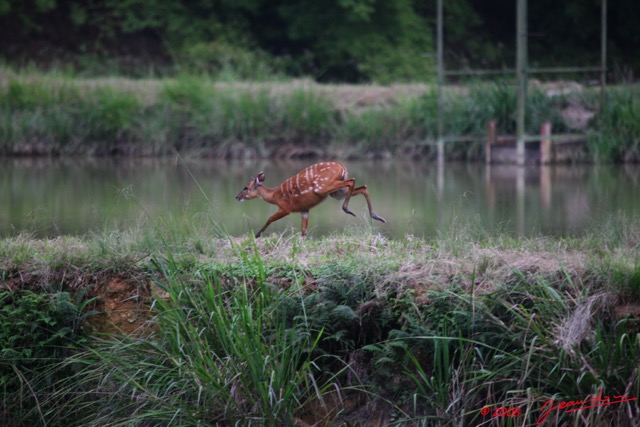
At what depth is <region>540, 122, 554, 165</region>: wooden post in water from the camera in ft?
61.7

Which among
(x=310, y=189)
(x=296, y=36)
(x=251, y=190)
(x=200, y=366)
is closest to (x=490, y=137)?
(x=251, y=190)

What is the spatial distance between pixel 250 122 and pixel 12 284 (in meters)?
14.0

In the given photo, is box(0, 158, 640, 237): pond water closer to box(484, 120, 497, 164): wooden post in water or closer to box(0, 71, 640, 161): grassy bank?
box(484, 120, 497, 164): wooden post in water

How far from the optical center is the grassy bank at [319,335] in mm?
5844

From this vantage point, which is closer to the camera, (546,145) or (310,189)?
(310,189)

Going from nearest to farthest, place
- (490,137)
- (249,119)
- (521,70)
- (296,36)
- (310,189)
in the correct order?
A: (310,189)
(521,70)
(490,137)
(249,119)
(296,36)

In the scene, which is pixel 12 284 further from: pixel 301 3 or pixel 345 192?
pixel 301 3

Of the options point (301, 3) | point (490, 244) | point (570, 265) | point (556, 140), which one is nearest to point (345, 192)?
point (490, 244)

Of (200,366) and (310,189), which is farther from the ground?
(310,189)

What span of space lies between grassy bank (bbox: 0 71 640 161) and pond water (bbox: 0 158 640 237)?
29.1 inches

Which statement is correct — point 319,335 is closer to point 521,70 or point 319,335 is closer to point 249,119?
point 521,70

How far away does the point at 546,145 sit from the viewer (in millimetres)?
19125

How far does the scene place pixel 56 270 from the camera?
680cm

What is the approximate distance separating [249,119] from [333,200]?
686 cm
